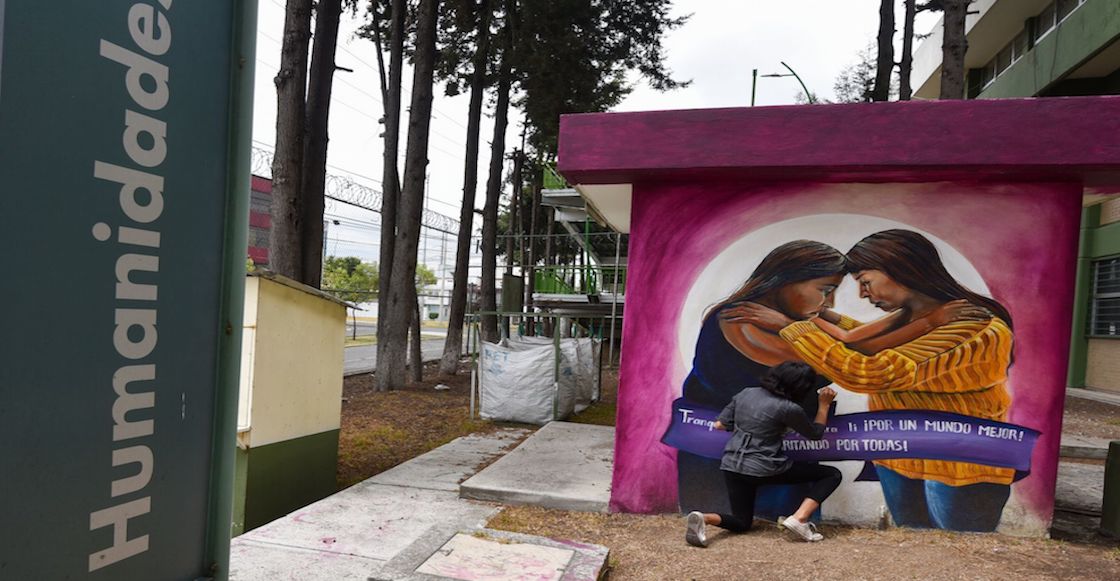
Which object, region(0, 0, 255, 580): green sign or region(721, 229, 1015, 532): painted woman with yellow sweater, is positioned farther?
region(721, 229, 1015, 532): painted woman with yellow sweater

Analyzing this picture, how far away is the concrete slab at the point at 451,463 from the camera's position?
688 centimetres

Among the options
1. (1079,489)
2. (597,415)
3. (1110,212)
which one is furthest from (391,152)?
(1110,212)

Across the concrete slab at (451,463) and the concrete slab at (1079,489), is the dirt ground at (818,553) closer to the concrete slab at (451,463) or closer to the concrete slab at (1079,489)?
Answer: the concrete slab at (1079,489)

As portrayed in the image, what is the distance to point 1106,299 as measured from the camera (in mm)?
19016

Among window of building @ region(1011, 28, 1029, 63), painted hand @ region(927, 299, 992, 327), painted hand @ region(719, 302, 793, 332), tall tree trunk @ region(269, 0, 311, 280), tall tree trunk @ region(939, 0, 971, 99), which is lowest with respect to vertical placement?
painted hand @ region(719, 302, 793, 332)

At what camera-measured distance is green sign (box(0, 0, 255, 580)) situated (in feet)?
4.09

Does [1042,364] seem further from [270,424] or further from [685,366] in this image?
[270,424]

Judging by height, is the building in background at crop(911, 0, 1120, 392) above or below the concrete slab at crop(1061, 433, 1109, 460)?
above

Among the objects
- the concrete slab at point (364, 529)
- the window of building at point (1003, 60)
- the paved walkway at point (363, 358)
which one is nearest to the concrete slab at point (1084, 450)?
the concrete slab at point (364, 529)

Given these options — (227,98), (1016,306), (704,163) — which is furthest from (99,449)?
(1016,306)

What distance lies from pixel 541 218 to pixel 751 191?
102ft

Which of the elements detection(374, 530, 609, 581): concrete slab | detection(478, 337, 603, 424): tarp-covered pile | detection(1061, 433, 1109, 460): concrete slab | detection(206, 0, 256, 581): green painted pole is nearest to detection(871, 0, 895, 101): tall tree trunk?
detection(1061, 433, 1109, 460): concrete slab

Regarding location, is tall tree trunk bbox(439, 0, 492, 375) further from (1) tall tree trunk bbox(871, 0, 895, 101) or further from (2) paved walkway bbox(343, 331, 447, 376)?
(1) tall tree trunk bbox(871, 0, 895, 101)

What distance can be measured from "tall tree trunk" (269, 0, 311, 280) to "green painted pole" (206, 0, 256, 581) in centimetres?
840
